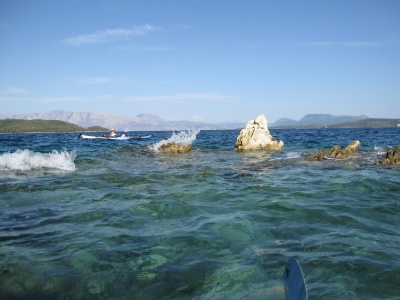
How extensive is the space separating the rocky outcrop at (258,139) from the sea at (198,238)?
52.1 ft

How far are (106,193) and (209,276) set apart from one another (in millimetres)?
5957

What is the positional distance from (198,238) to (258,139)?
22462 millimetres

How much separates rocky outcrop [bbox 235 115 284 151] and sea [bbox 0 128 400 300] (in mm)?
15887

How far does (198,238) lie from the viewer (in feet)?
18.4

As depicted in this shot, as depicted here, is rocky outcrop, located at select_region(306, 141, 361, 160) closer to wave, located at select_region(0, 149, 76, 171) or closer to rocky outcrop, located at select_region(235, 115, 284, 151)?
rocky outcrop, located at select_region(235, 115, 284, 151)

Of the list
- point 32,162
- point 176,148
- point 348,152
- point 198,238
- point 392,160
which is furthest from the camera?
point 176,148

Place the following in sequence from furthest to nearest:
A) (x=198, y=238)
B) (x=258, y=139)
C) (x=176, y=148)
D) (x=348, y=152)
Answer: (x=258, y=139) → (x=176, y=148) → (x=348, y=152) → (x=198, y=238)

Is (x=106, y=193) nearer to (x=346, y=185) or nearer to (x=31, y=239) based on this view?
(x=31, y=239)

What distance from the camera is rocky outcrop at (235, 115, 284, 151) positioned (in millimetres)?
26953

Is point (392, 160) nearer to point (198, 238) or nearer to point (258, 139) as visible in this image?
point (258, 139)

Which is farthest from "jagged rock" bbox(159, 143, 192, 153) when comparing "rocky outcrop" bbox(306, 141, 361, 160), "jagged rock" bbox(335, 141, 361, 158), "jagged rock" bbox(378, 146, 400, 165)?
"jagged rock" bbox(378, 146, 400, 165)

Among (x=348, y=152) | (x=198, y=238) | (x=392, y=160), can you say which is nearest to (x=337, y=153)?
(x=348, y=152)

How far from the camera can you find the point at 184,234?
5.83 meters

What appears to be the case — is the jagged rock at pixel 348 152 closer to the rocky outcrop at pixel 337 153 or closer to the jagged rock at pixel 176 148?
the rocky outcrop at pixel 337 153
